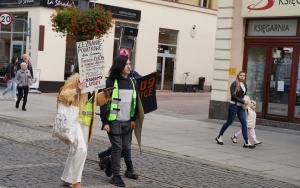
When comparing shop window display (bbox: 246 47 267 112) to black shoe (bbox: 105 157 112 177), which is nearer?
black shoe (bbox: 105 157 112 177)

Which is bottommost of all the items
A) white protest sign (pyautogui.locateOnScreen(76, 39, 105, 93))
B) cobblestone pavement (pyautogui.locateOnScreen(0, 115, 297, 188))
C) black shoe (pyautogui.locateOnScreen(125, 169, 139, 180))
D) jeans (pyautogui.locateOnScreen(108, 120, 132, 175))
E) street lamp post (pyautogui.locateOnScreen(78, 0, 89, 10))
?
cobblestone pavement (pyautogui.locateOnScreen(0, 115, 297, 188))

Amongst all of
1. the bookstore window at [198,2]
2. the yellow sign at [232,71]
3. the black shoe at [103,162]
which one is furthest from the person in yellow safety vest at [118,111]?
the bookstore window at [198,2]

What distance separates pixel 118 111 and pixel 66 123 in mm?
1046

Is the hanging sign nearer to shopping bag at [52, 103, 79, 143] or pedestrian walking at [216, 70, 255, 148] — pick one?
pedestrian walking at [216, 70, 255, 148]

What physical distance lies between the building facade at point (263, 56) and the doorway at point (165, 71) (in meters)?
13.6

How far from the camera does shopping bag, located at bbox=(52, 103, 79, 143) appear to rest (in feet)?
21.9

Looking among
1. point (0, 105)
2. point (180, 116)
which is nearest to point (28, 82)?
point (0, 105)

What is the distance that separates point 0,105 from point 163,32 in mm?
15233

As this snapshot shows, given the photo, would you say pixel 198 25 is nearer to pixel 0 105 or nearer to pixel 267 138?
pixel 0 105

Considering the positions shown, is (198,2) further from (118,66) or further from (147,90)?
(118,66)

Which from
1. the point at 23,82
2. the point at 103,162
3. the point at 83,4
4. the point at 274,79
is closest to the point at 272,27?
the point at 274,79

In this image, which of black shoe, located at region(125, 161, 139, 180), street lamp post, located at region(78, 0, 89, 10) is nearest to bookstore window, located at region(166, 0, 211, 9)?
street lamp post, located at region(78, 0, 89, 10)

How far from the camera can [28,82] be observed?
57.6 ft

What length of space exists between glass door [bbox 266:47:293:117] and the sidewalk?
0.78 m
